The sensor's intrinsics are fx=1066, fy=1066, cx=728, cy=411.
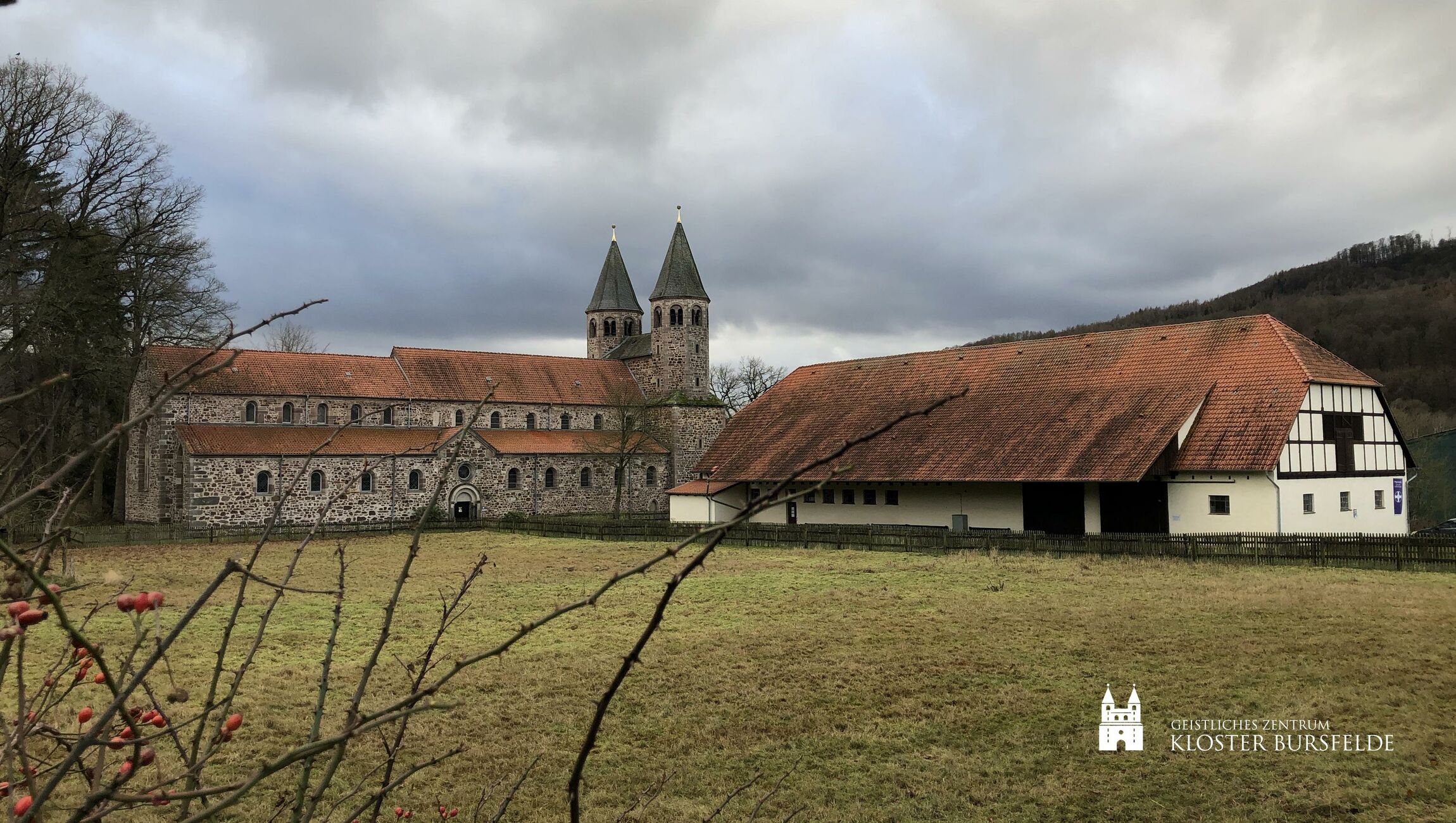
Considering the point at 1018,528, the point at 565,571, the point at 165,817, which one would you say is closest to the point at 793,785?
the point at 165,817

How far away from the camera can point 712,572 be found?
24.7 m

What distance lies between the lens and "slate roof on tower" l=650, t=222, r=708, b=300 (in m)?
58.8

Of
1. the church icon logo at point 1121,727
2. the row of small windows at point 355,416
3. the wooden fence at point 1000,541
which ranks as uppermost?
the row of small windows at point 355,416

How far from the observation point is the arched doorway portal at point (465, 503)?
154 ft

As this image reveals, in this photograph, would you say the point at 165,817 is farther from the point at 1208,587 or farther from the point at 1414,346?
the point at 1414,346

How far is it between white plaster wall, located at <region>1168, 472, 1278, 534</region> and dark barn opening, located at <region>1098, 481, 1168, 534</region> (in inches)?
8.2

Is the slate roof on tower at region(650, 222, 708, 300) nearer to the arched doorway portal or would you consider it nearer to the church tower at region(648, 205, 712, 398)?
the church tower at region(648, 205, 712, 398)

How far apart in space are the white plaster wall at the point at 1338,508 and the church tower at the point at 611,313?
43600 millimetres

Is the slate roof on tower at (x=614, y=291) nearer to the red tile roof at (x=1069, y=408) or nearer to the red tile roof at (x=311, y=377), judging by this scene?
the red tile roof at (x=311, y=377)

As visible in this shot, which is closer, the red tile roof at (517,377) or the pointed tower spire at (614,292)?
the red tile roof at (517,377)

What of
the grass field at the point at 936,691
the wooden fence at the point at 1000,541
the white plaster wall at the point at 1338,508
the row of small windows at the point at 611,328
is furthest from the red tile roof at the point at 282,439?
the white plaster wall at the point at 1338,508

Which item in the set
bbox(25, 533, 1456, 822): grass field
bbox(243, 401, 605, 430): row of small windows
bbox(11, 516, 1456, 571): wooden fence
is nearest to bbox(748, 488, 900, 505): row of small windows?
bbox(11, 516, 1456, 571): wooden fence

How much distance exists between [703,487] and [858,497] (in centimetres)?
740

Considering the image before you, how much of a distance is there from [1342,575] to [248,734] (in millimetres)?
19760
